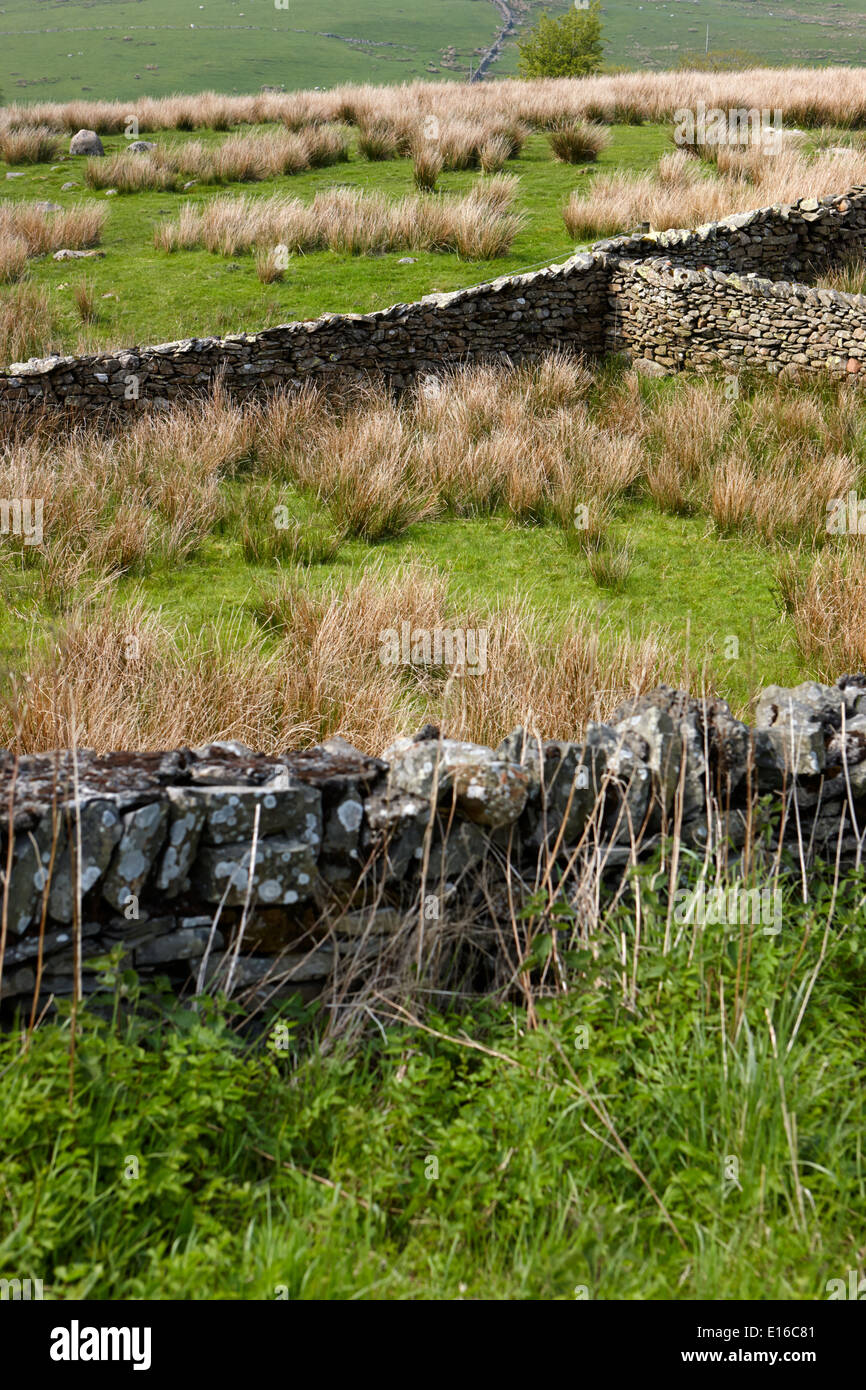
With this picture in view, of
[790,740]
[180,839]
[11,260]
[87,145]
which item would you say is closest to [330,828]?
[180,839]

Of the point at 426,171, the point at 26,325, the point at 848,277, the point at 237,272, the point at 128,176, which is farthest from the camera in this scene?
the point at 128,176

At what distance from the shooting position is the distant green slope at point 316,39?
193ft

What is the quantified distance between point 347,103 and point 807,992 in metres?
20.6

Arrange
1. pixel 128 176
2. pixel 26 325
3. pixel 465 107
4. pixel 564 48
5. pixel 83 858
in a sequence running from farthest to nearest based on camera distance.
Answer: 1. pixel 564 48
2. pixel 465 107
3. pixel 128 176
4. pixel 26 325
5. pixel 83 858

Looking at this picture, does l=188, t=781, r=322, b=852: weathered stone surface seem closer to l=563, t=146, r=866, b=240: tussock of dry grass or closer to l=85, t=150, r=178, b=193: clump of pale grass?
l=563, t=146, r=866, b=240: tussock of dry grass

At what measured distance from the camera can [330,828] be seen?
296 centimetres

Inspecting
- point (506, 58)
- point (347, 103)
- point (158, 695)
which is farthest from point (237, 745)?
point (506, 58)

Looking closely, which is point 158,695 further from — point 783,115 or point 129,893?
point 783,115

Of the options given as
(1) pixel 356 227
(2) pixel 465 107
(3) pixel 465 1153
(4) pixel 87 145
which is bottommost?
(3) pixel 465 1153

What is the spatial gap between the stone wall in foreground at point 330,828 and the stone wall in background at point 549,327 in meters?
6.95

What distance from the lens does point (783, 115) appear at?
18453 mm

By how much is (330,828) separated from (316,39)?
97729 millimetres

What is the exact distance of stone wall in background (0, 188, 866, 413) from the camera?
919cm

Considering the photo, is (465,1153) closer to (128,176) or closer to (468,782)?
(468,782)
